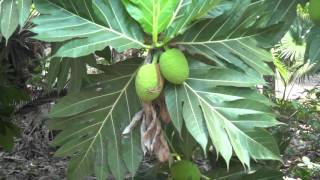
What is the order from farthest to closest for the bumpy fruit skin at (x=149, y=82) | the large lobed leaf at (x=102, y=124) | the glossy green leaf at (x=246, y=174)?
the glossy green leaf at (x=246, y=174) → the large lobed leaf at (x=102, y=124) → the bumpy fruit skin at (x=149, y=82)

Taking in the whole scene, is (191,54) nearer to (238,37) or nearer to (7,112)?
(238,37)

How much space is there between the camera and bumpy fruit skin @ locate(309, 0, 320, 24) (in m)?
1.18

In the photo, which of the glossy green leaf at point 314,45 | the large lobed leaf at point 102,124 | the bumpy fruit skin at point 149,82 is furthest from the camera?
the large lobed leaf at point 102,124

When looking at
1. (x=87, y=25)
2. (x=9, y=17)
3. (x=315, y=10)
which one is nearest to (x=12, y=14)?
(x=9, y=17)

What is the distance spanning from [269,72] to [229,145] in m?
0.21

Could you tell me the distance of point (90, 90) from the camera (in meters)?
1.42

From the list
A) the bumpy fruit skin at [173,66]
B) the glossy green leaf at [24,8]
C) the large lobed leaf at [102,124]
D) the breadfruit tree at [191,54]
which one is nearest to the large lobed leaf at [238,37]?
the breadfruit tree at [191,54]

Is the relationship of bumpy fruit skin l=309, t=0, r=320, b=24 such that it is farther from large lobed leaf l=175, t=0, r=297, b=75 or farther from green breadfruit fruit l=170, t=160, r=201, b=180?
green breadfruit fruit l=170, t=160, r=201, b=180

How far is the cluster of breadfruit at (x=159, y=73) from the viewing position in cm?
113

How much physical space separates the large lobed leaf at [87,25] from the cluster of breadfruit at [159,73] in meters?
0.09

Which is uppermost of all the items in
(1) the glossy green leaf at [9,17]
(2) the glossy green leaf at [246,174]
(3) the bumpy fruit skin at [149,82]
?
(1) the glossy green leaf at [9,17]

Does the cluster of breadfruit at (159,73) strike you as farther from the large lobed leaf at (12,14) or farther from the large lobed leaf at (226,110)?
the large lobed leaf at (12,14)

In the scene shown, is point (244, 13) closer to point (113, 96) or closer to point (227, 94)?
point (227, 94)

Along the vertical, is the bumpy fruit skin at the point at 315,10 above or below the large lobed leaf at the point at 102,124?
above
